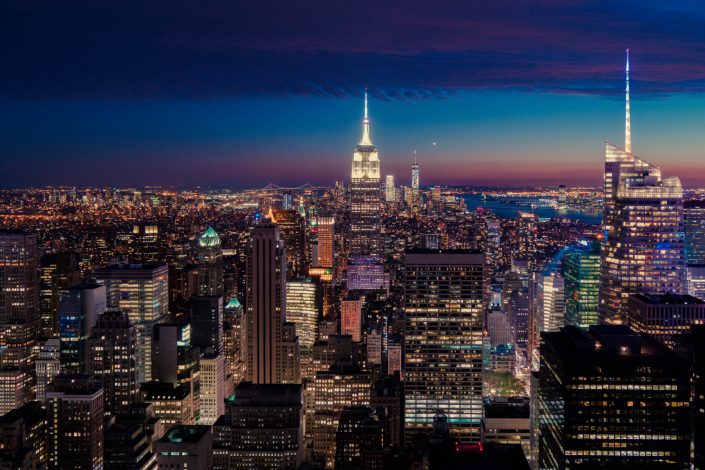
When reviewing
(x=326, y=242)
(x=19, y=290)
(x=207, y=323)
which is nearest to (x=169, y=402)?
(x=207, y=323)

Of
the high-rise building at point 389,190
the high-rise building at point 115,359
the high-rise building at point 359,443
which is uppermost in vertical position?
the high-rise building at point 389,190

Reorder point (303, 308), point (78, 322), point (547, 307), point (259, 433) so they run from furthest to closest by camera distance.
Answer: point (303, 308) → point (547, 307) → point (78, 322) → point (259, 433)

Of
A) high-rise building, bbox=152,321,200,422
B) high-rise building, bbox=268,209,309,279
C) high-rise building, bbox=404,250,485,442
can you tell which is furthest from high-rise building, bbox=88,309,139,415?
high-rise building, bbox=268,209,309,279

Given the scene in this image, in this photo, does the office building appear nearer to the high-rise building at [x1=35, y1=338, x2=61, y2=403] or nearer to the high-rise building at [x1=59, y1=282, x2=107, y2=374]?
the high-rise building at [x1=59, y1=282, x2=107, y2=374]

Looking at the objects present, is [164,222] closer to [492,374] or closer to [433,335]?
Answer: [433,335]

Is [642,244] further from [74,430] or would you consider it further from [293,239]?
[74,430]

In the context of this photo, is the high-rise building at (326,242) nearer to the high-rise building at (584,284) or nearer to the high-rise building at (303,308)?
the high-rise building at (303,308)

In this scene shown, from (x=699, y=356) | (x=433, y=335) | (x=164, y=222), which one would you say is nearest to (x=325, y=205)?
(x=164, y=222)

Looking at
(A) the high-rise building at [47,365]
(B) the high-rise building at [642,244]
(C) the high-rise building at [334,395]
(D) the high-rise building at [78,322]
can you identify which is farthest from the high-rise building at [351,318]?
(A) the high-rise building at [47,365]
